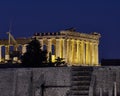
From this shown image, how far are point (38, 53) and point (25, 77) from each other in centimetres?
Result: 1796

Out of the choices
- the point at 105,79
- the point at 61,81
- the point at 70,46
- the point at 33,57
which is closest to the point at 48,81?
the point at 61,81

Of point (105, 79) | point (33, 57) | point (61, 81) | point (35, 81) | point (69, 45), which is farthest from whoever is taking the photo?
point (69, 45)

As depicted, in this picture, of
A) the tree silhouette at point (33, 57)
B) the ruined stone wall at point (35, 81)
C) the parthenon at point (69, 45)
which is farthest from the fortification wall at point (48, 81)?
the parthenon at point (69, 45)

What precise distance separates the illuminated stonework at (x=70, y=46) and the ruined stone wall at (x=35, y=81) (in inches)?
2472

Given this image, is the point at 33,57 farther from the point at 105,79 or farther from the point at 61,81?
the point at 105,79

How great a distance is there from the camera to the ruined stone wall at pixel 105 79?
4233 centimetres

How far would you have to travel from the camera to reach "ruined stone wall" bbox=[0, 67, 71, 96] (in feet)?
144

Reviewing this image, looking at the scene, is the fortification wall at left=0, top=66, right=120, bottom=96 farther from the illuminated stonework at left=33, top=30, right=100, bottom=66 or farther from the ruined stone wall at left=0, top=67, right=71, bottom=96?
the illuminated stonework at left=33, top=30, right=100, bottom=66

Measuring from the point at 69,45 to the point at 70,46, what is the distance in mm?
214

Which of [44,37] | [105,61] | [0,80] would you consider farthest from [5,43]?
[0,80]

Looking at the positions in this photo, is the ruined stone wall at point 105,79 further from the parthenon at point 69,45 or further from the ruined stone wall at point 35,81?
the parthenon at point 69,45

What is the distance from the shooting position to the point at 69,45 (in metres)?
111

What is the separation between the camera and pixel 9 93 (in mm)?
45406

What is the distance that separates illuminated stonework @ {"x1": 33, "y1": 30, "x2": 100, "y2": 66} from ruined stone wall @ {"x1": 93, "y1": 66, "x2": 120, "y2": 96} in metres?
65.5
